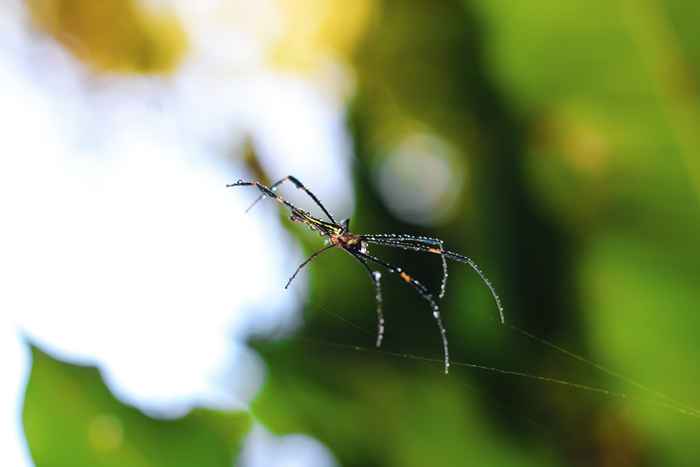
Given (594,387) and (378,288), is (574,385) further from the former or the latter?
(378,288)

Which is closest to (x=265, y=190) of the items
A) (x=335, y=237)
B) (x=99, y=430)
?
(x=335, y=237)

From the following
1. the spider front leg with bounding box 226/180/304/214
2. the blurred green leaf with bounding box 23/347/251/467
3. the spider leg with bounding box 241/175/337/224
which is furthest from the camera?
the spider front leg with bounding box 226/180/304/214

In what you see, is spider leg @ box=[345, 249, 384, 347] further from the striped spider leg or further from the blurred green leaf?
the blurred green leaf

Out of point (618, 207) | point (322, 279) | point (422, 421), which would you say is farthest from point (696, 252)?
point (322, 279)

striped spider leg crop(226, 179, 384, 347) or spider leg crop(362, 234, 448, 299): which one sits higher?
spider leg crop(362, 234, 448, 299)

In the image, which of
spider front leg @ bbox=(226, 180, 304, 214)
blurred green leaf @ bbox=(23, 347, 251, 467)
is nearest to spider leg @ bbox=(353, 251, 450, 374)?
spider front leg @ bbox=(226, 180, 304, 214)

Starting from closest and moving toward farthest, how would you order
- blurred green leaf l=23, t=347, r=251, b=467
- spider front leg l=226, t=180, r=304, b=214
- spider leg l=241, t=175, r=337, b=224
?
blurred green leaf l=23, t=347, r=251, b=467
spider leg l=241, t=175, r=337, b=224
spider front leg l=226, t=180, r=304, b=214

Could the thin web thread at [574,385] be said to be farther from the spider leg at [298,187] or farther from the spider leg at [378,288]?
the spider leg at [298,187]

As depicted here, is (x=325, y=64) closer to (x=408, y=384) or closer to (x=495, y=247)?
(x=495, y=247)

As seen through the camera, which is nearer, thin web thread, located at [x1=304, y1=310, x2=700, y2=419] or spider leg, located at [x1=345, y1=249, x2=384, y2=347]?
thin web thread, located at [x1=304, y1=310, x2=700, y2=419]

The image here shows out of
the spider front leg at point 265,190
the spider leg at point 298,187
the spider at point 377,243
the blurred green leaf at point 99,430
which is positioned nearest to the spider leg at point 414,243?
the spider at point 377,243
